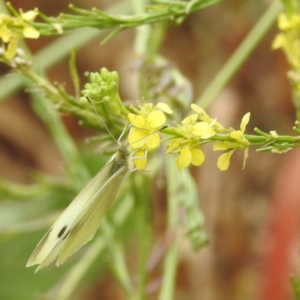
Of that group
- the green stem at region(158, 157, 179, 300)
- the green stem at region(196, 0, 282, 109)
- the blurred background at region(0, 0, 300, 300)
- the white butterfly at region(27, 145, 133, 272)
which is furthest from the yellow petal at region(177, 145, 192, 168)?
the blurred background at region(0, 0, 300, 300)

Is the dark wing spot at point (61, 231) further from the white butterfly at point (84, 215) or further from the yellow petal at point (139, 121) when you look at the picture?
the yellow petal at point (139, 121)

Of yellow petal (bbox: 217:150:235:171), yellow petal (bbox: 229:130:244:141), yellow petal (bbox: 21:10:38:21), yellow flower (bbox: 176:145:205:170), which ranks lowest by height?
yellow petal (bbox: 217:150:235:171)

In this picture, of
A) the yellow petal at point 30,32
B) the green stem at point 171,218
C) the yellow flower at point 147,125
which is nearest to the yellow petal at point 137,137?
the yellow flower at point 147,125

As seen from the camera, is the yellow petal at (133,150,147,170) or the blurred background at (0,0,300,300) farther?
the blurred background at (0,0,300,300)

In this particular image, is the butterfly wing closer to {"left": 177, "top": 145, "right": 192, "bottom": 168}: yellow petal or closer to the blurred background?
{"left": 177, "top": 145, "right": 192, "bottom": 168}: yellow petal

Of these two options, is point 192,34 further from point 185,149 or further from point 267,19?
point 185,149
